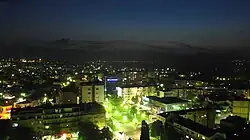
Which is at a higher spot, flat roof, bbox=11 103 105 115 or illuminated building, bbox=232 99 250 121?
flat roof, bbox=11 103 105 115

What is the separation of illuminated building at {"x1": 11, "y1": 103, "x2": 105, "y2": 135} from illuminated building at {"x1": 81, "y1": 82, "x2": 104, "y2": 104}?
638cm

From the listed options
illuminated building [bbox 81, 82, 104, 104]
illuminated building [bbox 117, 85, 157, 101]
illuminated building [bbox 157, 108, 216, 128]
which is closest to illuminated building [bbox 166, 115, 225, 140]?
illuminated building [bbox 157, 108, 216, 128]

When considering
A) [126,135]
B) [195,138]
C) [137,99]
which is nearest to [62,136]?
[126,135]

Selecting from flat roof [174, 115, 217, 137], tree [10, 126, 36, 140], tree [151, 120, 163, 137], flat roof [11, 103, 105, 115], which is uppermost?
flat roof [11, 103, 105, 115]

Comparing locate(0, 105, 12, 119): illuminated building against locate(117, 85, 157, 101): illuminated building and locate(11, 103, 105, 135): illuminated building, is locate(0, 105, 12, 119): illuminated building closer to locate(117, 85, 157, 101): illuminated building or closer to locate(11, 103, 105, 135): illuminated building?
locate(11, 103, 105, 135): illuminated building

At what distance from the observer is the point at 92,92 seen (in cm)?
2028

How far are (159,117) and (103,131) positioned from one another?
3.80 metres

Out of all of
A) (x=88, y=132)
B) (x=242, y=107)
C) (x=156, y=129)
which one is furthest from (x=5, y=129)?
(x=242, y=107)

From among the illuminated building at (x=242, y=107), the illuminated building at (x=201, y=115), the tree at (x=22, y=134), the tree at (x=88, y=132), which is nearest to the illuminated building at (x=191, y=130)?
the illuminated building at (x=201, y=115)

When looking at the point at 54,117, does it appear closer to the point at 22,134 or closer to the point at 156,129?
the point at 22,134

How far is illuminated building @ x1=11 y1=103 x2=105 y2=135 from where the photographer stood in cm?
1243

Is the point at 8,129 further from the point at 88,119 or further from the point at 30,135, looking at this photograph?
the point at 88,119

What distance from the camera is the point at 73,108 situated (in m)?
13.3

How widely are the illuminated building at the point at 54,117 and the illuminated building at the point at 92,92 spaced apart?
6384 millimetres
